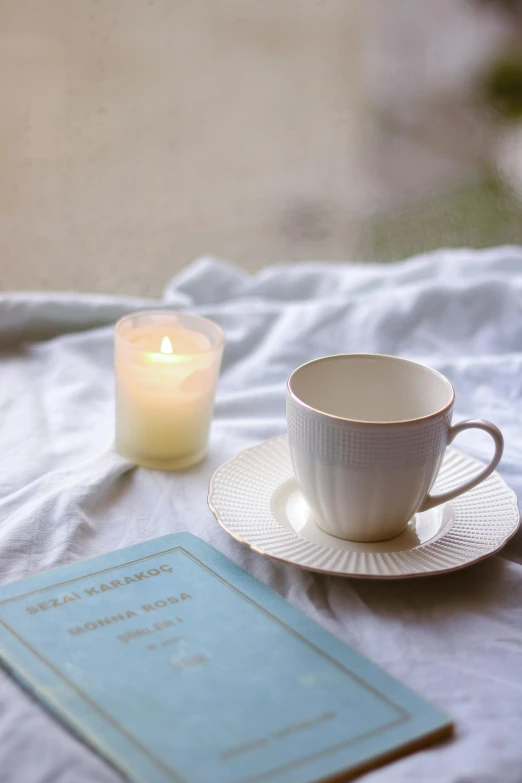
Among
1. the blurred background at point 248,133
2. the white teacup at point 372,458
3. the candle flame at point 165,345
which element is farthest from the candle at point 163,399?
the blurred background at point 248,133

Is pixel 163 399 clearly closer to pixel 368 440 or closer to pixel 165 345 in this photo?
pixel 165 345

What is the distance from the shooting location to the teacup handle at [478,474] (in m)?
0.51

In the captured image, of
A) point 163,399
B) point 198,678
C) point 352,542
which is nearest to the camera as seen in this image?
point 198,678

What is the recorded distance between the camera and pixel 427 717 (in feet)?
1.26

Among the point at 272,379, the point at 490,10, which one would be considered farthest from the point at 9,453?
the point at 490,10

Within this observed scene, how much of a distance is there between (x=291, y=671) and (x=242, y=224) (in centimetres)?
117

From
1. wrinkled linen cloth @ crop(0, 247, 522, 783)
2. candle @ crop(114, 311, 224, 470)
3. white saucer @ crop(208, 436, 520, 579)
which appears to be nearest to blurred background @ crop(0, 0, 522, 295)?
wrinkled linen cloth @ crop(0, 247, 522, 783)

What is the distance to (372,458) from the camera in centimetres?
48

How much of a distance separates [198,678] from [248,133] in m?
1.21

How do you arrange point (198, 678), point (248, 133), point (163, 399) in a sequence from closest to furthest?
point (198, 678) < point (163, 399) < point (248, 133)

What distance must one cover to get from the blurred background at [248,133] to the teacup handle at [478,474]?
2.57 ft

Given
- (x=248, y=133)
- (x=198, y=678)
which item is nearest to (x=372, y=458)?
(x=198, y=678)

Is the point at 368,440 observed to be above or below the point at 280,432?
above

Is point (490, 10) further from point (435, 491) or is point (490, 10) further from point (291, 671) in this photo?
point (291, 671)
